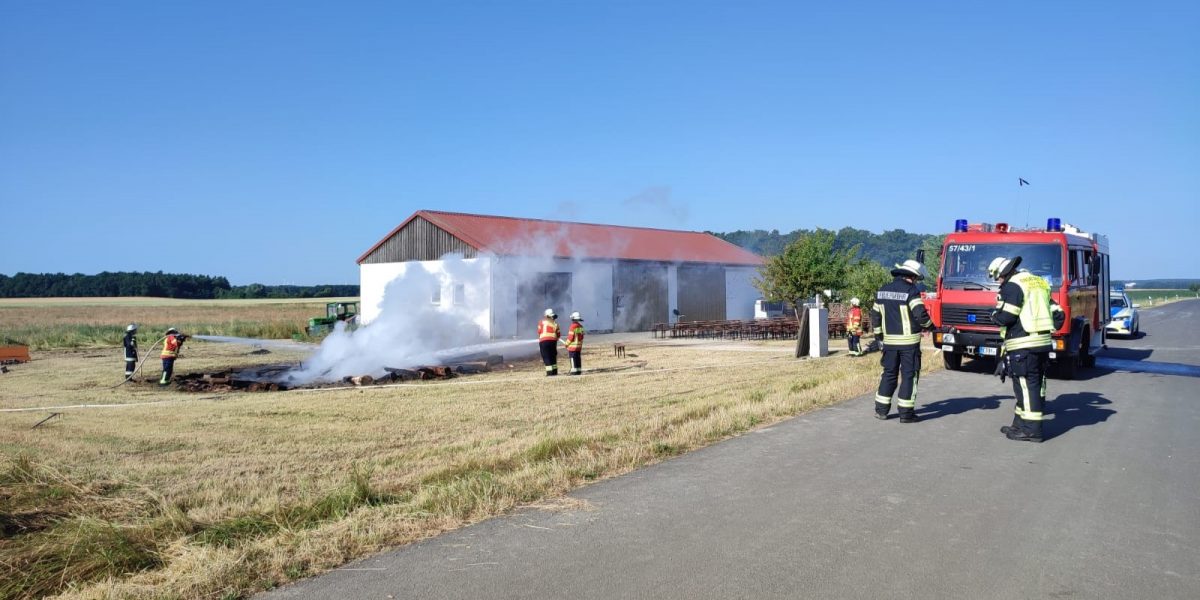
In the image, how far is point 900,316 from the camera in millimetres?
9070

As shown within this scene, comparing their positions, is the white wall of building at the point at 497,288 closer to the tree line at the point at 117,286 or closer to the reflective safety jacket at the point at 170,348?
the reflective safety jacket at the point at 170,348

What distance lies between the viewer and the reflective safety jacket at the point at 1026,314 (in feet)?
26.2

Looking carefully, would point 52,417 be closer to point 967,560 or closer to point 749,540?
point 749,540

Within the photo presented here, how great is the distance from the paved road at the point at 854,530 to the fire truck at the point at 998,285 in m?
4.94

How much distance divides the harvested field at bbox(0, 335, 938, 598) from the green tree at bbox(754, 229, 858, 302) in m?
12.4

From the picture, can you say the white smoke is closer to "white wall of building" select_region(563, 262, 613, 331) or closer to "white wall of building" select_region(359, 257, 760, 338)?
"white wall of building" select_region(359, 257, 760, 338)

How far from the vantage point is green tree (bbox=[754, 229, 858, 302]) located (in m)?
29.6

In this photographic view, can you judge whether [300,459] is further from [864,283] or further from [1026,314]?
[864,283]

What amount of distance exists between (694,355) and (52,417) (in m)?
15.0

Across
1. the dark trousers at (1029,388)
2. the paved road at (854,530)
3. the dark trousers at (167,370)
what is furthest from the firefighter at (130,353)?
the dark trousers at (1029,388)

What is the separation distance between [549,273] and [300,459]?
22174 mm

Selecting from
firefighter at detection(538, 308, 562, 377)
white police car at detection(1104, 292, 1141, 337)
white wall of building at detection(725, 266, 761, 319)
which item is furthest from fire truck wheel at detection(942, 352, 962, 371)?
white wall of building at detection(725, 266, 761, 319)

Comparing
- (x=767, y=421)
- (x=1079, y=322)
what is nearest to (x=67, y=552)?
(x=767, y=421)

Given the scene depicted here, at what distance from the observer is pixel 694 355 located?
2205cm
